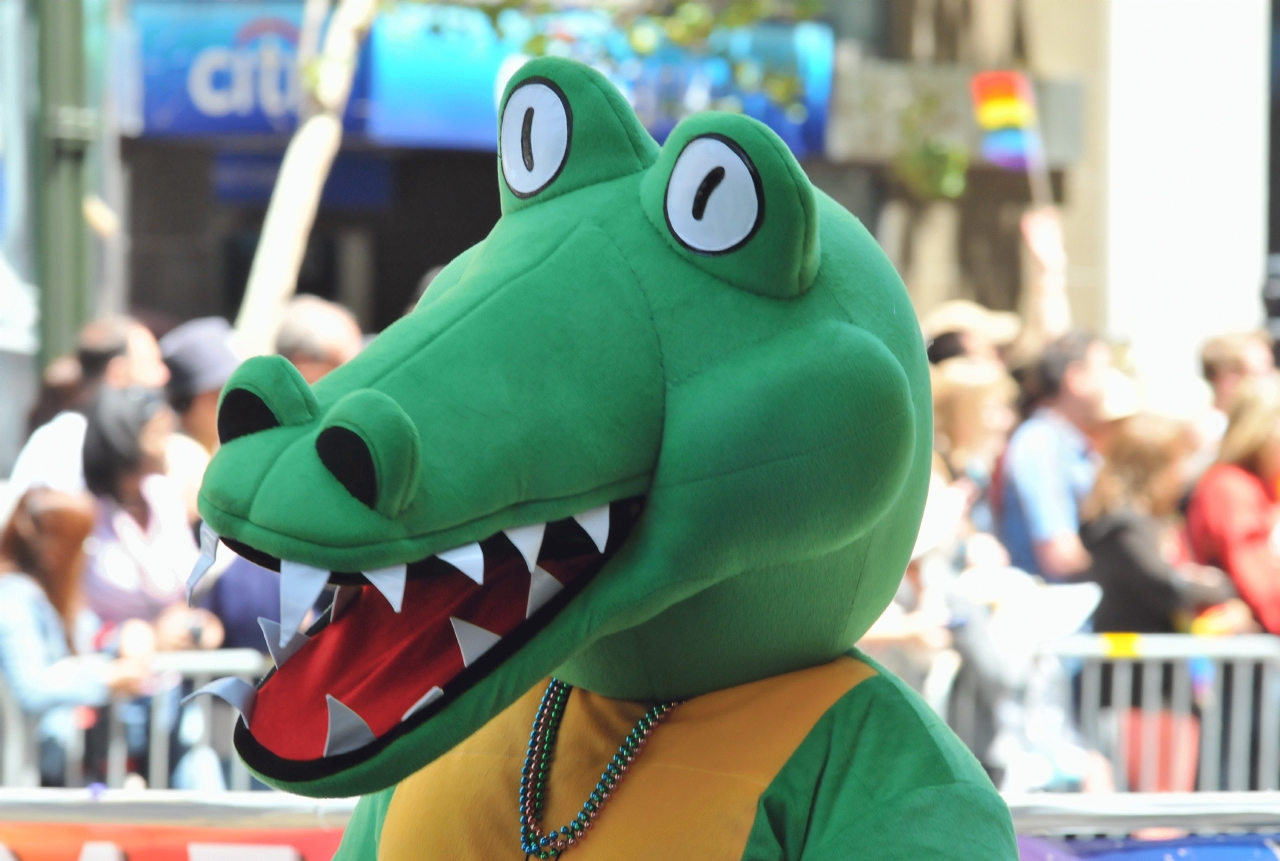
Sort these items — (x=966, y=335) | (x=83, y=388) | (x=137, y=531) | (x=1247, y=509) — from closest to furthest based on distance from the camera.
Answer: (x=137, y=531) < (x=83, y=388) < (x=1247, y=509) < (x=966, y=335)

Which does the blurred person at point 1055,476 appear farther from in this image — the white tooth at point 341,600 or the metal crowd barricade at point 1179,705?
the white tooth at point 341,600

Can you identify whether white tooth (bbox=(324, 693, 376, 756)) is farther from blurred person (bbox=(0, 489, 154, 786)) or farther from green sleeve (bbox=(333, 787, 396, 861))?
blurred person (bbox=(0, 489, 154, 786))

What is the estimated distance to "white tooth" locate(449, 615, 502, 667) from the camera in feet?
4.76

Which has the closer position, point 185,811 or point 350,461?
point 350,461

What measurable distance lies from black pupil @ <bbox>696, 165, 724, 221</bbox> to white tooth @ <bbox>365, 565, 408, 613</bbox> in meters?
0.50

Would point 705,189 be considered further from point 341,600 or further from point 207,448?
point 207,448

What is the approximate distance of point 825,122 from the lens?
1150 centimetres

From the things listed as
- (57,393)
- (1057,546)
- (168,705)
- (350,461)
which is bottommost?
(168,705)

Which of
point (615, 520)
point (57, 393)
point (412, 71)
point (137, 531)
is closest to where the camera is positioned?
point (615, 520)

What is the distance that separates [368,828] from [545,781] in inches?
12.5

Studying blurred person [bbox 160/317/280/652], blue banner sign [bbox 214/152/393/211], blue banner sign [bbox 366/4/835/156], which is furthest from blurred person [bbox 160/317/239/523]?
blue banner sign [bbox 214/152/393/211]

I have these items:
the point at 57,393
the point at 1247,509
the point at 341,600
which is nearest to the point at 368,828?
the point at 341,600

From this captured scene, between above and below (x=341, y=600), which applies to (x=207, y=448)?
below

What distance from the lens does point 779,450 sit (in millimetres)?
1515
